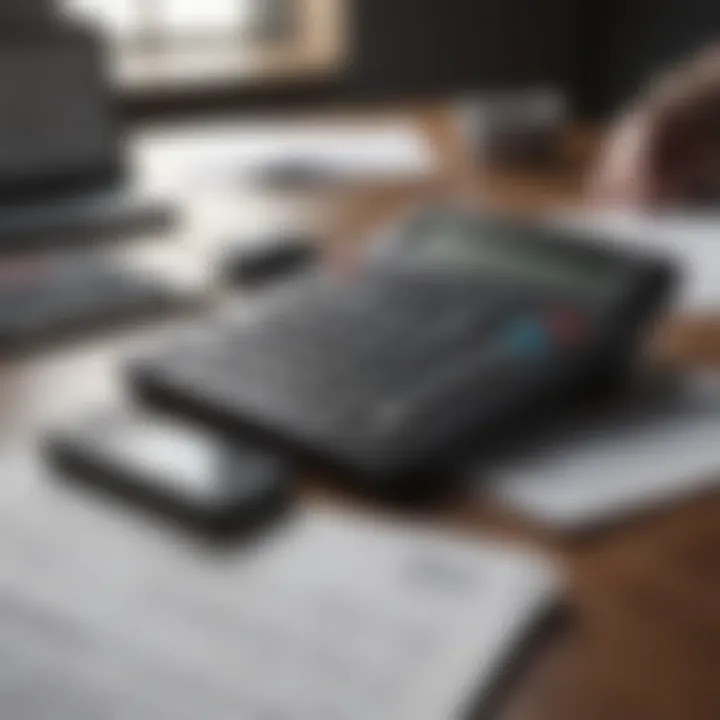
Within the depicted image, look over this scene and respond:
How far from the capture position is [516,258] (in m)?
0.85

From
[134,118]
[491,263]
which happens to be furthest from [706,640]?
[134,118]

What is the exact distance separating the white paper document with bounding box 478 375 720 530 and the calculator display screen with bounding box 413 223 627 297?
0.07 metres

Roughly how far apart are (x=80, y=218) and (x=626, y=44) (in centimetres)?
177

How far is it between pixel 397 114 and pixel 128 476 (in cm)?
125

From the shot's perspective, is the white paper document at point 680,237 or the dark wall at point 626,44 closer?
the white paper document at point 680,237

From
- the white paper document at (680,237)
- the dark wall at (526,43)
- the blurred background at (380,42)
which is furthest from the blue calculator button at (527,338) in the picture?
the dark wall at (526,43)

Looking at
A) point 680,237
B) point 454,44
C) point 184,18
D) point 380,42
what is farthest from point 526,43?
point 680,237

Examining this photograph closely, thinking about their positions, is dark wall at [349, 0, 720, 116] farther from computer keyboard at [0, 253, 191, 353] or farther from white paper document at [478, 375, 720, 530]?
white paper document at [478, 375, 720, 530]

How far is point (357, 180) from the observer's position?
141 centimetres

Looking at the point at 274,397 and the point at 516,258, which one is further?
the point at 516,258

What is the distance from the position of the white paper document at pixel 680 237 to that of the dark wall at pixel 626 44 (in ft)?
4.37

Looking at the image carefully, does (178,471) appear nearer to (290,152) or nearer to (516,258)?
(516,258)

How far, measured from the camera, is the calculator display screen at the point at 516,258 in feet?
2.66

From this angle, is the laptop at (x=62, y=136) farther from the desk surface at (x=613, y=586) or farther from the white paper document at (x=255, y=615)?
the white paper document at (x=255, y=615)
